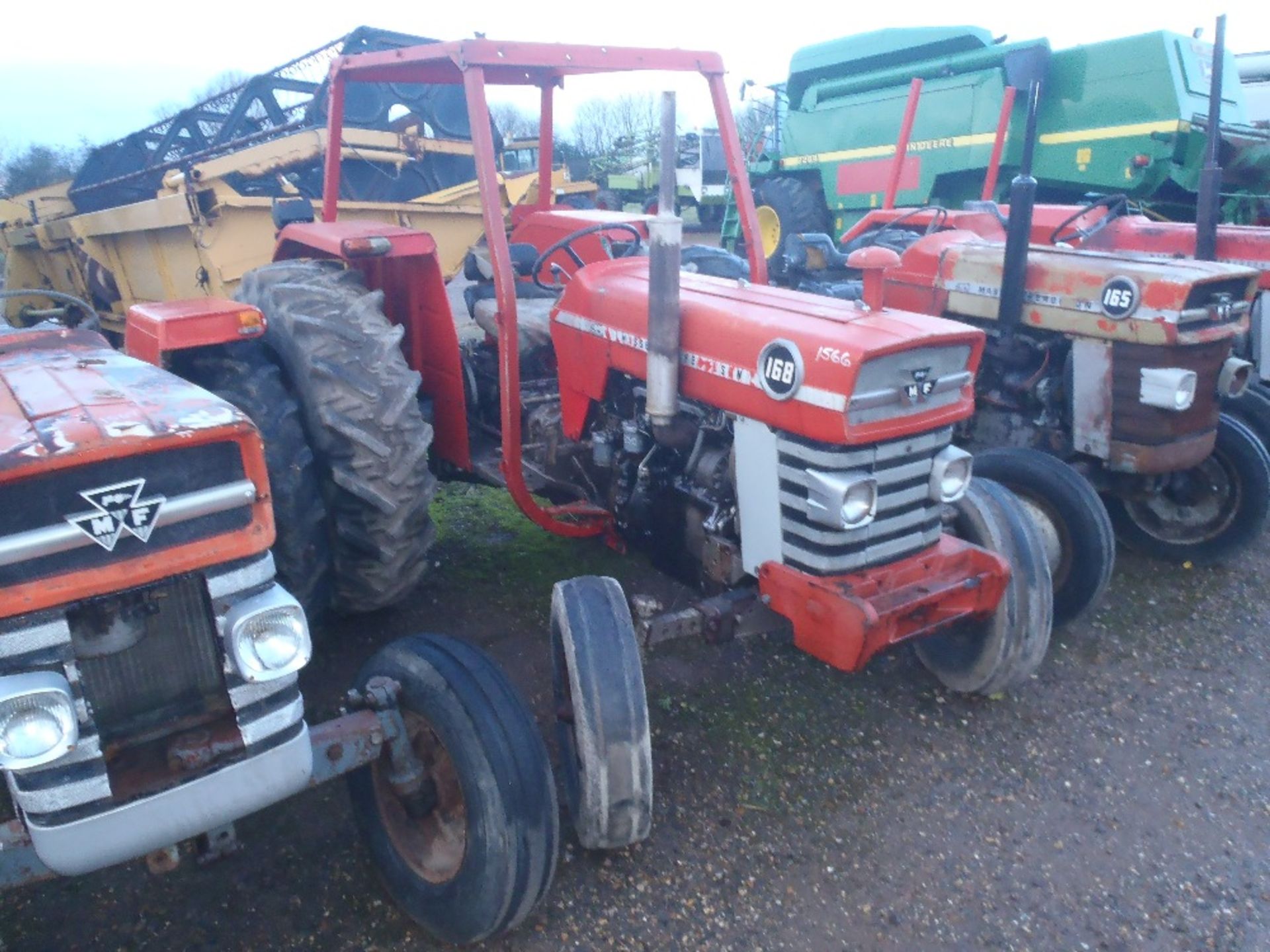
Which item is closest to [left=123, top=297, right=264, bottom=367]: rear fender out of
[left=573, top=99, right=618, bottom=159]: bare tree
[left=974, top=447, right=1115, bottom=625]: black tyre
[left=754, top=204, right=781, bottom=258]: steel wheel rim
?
[left=974, top=447, right=1115, bottom=625]: black tyre

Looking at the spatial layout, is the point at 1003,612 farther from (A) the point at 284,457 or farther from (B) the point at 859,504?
(A) the point at 284,457

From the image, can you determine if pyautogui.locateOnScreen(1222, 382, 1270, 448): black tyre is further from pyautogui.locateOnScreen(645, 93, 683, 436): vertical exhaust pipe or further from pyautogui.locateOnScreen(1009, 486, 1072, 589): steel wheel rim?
pyautogui.locateOnScreen(645, 93, 683, 436): vertical exhaust pipe

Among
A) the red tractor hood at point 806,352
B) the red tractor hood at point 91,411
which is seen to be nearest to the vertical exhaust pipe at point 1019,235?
the red tractor hood at point 806,352

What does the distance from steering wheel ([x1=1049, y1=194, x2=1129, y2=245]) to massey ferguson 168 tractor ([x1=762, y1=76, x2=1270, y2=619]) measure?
0.09 meters

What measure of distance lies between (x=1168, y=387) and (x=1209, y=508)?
87cm

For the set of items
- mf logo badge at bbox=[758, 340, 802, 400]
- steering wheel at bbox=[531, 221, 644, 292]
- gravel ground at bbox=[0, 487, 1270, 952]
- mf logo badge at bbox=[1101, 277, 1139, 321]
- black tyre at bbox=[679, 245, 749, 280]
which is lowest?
gravel ground at bbox=[0, 487, 1270, 952]

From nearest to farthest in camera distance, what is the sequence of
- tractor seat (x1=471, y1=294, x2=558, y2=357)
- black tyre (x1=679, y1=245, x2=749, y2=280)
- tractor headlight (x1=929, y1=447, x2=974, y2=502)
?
tractor headlight (x1=929, y1=447, x2=974, y2=502) < tractor seat (x1=471, y1=294, x2=558, y2=357) < black tyre (x1=679, y1=245, x2=749, y2=280)

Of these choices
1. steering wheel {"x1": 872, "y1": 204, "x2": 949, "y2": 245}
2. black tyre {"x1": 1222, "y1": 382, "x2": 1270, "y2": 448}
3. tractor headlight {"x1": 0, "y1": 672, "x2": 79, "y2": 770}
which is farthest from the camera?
steering wheel {"x1": 872, "y1": 204, "x2": 949, "y2": 245}

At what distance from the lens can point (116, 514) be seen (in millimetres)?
1466

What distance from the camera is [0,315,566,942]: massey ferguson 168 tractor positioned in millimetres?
1427

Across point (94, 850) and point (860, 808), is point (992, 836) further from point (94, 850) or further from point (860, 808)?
point (94, 850)

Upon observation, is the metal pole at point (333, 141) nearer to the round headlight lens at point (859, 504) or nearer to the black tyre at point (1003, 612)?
the round headlight lens at point (859, 504)

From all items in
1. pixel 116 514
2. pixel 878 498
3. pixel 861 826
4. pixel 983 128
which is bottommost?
pixel 861 826

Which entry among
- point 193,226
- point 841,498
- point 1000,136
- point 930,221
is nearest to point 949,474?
point 841,498
